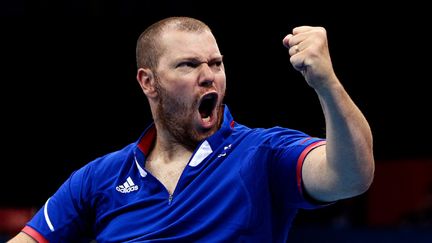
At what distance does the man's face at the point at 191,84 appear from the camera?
2984mm

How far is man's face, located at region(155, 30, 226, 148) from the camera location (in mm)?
2984

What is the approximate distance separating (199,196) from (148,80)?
1.99 ft

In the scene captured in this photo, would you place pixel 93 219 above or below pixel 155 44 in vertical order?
below

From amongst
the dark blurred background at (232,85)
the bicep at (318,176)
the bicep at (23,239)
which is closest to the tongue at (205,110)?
the bicep at (318,176)

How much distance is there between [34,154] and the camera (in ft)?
36.9

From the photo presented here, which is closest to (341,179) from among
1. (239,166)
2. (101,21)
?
(239,166)

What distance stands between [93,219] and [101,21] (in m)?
6.29

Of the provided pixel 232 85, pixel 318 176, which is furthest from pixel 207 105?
pixel 232 85

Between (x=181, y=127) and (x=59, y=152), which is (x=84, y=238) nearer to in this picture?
(x=181, y=127)

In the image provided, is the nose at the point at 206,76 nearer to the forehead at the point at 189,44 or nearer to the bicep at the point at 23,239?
the forehead at the point at 189,44

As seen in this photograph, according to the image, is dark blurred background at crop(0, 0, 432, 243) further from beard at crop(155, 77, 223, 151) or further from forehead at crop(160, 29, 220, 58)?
forehead at crop(160, 29, 220, 58)

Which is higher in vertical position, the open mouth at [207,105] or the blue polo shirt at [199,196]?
the open mouth at [207,105]

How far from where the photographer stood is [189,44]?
3021mm

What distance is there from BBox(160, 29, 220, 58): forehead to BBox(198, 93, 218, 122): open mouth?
16 cm
